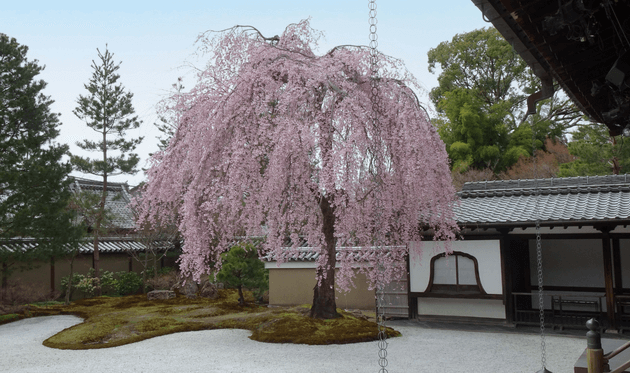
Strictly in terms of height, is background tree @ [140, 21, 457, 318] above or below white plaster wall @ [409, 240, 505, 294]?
above

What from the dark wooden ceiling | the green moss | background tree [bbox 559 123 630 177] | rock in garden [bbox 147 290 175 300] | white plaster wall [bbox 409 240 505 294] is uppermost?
background tree [bbox 559 123 630 177]

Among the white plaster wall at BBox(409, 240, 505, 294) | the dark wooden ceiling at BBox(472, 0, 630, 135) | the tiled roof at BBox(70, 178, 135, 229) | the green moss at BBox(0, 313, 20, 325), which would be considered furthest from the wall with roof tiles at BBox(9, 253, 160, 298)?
the dark wooden ceiling at BBox(472, 0, 630, 135)

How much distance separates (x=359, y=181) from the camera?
8398 mm

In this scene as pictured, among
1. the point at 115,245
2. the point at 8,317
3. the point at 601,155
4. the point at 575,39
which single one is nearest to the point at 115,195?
the point at 115,245

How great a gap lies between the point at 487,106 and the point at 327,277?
18.6 meters

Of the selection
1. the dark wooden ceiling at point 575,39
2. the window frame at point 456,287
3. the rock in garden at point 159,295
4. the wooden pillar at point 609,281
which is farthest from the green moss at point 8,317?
the wooden pillar at point 609,281

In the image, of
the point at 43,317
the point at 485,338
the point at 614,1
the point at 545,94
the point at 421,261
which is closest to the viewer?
the point at 614,1

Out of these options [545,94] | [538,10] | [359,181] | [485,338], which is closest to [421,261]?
[485,338]

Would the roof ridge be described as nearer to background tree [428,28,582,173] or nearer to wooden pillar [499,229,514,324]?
wooden pillar [499,229,514,324]

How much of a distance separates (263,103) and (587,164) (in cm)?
1241

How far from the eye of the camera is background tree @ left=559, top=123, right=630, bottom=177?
15062 mm

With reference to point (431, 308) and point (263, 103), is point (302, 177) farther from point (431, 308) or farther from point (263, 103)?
point (431, 308)

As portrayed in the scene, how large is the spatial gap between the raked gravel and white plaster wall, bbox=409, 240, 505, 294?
3.65 ft

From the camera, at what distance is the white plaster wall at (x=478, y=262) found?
33.8 feet
